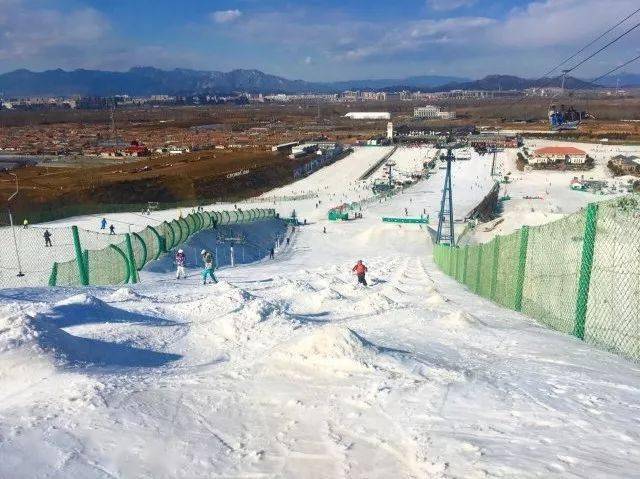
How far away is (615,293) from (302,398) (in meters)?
4.17

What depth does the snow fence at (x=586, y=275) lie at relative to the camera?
19.0 ft

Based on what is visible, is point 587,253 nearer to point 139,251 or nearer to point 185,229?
point 139,251

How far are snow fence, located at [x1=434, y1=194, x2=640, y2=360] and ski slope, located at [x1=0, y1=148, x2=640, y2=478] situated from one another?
353 mm

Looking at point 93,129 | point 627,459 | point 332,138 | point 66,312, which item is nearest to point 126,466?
point 627,459

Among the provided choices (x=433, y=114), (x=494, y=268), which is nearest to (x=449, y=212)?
(x=494, y=268)

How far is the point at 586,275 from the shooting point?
233 inches

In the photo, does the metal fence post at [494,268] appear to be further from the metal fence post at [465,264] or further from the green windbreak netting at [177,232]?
the green windbreak netting at [177,232]

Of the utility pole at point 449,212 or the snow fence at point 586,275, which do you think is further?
the utility pole at point 449,212

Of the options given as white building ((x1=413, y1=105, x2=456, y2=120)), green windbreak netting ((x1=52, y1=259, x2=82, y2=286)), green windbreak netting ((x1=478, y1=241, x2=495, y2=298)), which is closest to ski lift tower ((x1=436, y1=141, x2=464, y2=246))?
green windbreak netting ((x1=478, y1=241, x2=495, y2=298))

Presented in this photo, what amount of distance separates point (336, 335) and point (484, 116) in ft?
557

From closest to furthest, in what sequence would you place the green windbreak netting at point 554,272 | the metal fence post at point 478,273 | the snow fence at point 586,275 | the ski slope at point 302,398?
the ski slope at point 302,398 → the snow fence at point 586,275 → the green windbreak netting at point 554,272 → the metal fence post at point 478,273

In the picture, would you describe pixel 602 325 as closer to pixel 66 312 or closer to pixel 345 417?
pixel 345 417

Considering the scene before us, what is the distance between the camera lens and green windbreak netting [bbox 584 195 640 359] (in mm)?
5699

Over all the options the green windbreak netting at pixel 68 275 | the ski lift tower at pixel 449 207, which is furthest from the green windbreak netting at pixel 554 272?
the ski lift tower at pixel 449 207
